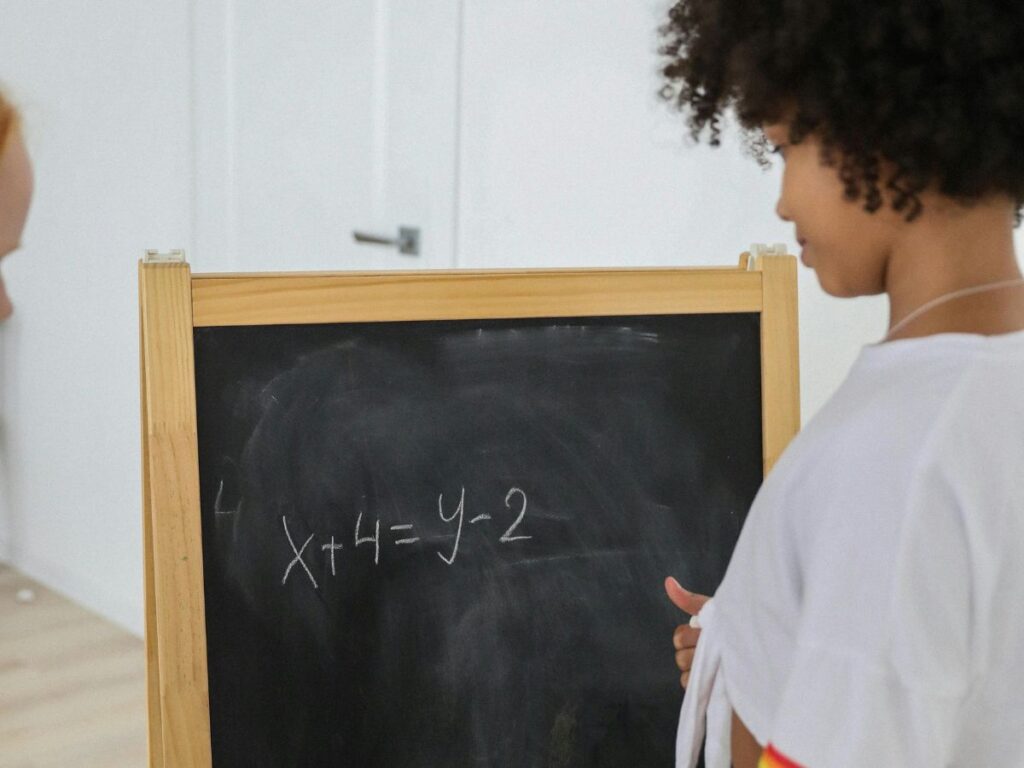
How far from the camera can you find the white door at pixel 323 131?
2.30 m

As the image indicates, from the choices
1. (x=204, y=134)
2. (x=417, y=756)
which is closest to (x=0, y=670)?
(x=204, y=134)

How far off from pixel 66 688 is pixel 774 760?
7.69 ft

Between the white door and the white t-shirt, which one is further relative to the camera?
the white door

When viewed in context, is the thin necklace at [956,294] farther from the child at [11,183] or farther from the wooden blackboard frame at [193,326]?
the child at [11,183]

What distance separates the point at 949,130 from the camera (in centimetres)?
68

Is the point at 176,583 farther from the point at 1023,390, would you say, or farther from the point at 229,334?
the point at 1023,390

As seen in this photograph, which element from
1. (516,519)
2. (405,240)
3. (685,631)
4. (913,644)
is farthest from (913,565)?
(405,240)

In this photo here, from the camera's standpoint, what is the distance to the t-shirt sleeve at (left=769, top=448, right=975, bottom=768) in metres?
0.66

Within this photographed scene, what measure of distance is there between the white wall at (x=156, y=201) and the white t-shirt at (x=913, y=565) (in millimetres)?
857

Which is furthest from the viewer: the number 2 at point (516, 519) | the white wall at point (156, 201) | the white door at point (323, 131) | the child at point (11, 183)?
the white door at point (323, 131)

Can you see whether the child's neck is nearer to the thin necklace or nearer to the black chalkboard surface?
the thin necklace

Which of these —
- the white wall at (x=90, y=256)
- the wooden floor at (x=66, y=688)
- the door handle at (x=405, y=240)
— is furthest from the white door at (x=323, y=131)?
the wooden floor at (x=66, y=688)

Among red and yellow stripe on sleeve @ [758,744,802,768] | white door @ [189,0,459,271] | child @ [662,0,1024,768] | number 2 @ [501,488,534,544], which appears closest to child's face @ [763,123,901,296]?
child @ [662,0,1024,768]

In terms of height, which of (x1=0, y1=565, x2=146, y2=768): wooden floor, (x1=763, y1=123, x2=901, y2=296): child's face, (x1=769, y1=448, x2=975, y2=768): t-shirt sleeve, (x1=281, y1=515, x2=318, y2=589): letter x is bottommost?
(x1=0, y1=565, x2=146, y2=768): wooden floor
